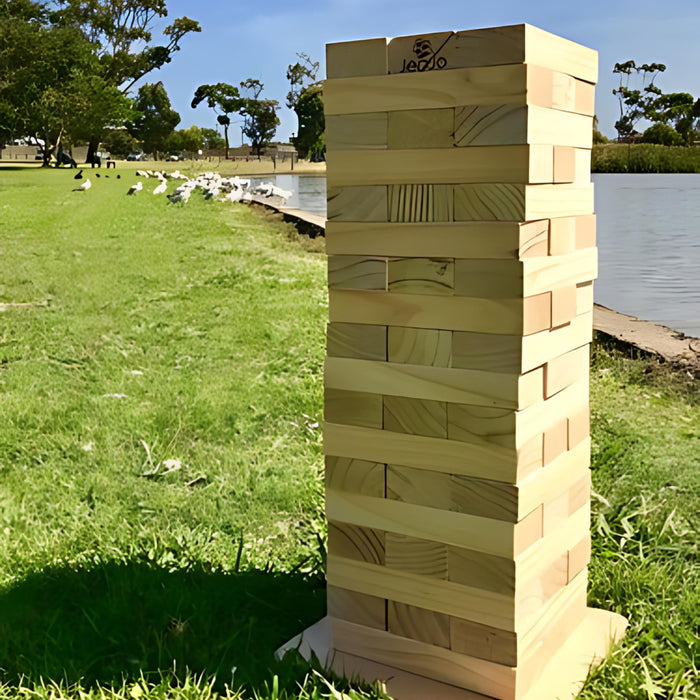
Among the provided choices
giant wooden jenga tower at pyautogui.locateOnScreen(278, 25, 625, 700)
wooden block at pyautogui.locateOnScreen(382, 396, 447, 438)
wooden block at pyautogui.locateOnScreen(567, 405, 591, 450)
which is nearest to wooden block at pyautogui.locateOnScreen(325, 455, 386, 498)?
giant wooden jenga tower at pyautogui.locateOnScreen(278, 25, 625, 700)

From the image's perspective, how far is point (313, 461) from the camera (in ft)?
10.9

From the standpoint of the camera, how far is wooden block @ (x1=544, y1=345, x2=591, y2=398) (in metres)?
1.70

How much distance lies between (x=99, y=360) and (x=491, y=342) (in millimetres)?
3418

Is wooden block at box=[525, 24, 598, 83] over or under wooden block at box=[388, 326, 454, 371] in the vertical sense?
over

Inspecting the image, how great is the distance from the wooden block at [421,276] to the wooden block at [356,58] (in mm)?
394

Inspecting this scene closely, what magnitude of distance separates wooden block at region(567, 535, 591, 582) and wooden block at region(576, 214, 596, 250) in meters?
0.72

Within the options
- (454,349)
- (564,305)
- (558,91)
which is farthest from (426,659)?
(558,91)

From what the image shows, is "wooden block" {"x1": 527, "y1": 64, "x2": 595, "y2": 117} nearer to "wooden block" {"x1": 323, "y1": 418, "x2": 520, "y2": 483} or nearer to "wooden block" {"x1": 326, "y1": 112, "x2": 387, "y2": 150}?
"wooden block" {"x1": 326, "y1": 112, "x2": 387, "y2": 150}

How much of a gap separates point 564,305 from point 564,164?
30 cm

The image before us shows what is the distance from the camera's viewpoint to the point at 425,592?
1696 millimetres

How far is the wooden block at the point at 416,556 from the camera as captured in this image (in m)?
1.68

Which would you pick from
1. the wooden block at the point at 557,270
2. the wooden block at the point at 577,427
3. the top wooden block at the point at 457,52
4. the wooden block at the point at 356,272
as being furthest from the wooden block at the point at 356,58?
the wooden block at the point at 577,427

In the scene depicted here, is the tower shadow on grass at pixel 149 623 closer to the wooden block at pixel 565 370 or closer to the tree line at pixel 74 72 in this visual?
the wooden block at pixel 565 370

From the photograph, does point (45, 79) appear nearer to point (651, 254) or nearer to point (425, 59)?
point (651, 254)
